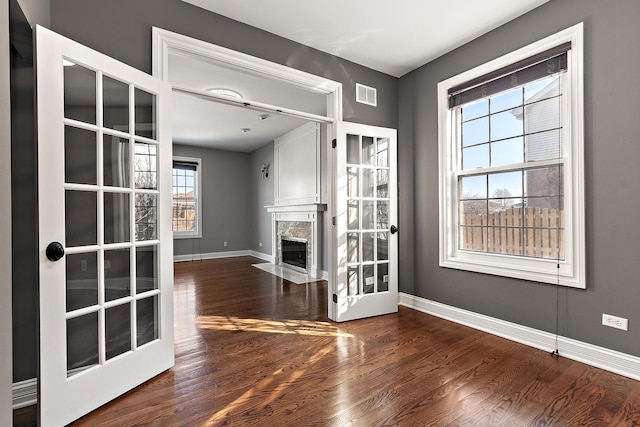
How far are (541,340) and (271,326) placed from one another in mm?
2305

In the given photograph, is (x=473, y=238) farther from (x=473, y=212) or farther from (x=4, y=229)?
(x=4, y=229)

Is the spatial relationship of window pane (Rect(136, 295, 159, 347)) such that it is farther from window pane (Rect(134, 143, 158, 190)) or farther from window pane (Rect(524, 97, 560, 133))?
window pane (Rect(524, 97, 560, 133))

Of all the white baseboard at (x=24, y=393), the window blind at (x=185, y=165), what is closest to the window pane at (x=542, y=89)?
the white baseboard at (x=24, y=393)

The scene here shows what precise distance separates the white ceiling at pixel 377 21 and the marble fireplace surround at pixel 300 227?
2.88m

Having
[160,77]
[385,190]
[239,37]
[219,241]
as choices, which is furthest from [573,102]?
[219,241]

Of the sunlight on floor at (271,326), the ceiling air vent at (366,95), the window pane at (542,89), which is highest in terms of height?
the ceiling air vent at (366,95)

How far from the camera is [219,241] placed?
7.80 meters

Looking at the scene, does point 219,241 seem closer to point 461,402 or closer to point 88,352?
point 88,352

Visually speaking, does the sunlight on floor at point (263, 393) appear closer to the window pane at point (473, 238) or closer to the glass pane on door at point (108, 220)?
the glass pane on door at point (108, 220)

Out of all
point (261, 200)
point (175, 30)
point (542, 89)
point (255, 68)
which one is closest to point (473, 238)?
point (542, 89)

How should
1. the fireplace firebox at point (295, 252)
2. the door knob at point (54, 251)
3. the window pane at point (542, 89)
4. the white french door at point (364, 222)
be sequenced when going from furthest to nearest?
the fireplace firebox at point (295, 252) < the white french door at point (364, 222) < the window pane at point (542, 89) < the door knob at point (54, 251)

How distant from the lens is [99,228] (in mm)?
1815

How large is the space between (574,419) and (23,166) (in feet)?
10.9

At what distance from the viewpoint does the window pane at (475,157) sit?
119 inches
